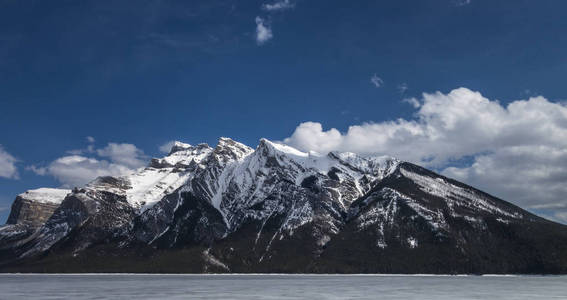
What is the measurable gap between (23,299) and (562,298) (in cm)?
12744

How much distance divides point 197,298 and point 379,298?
4332 centimetres

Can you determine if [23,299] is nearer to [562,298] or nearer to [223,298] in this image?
[223,298]

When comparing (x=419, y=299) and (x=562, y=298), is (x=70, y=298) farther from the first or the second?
(x=562, y=298)

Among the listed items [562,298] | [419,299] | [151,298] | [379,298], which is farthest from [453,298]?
[151,298]

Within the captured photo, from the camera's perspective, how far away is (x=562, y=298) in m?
130

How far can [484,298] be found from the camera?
5177 inches

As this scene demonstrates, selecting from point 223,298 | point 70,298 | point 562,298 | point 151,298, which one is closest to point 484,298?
point 562,298

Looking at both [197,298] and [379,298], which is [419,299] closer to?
[379,298]

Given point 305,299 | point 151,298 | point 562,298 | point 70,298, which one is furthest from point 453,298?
point 70,298

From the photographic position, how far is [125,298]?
12794 cm

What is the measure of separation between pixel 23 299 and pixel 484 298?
109393 mm

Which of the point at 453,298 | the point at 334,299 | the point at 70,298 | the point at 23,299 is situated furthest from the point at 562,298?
the point at 23,299

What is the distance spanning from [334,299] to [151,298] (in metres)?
43.3

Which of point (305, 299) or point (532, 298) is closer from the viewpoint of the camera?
point (305, 299)
